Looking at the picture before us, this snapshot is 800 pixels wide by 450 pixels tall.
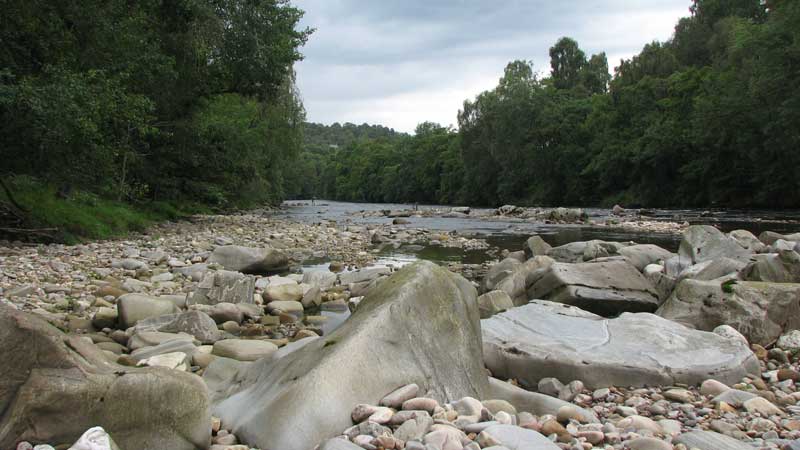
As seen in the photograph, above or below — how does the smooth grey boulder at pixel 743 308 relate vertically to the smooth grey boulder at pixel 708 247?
below

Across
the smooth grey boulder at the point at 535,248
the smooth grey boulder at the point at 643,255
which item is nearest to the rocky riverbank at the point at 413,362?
the smooth grey boulder at the point at 643,255

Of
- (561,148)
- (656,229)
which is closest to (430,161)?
(561,148)

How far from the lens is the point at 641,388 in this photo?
4.95 m

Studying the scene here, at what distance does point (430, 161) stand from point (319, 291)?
88.0 metres

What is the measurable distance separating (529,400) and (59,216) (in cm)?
1412

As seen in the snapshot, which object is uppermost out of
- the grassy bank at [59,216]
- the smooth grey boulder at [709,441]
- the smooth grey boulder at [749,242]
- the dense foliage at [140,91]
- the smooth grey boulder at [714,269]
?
the dense foliage at [140,91]

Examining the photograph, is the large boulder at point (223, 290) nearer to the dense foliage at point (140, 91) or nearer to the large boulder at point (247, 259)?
the large boulder at point (247, 259)

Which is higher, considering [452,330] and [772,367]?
[452,330]

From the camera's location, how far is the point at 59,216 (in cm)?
1466

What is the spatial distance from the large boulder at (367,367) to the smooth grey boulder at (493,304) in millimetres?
2641

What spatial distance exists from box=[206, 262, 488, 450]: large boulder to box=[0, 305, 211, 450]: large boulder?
46 centimetres

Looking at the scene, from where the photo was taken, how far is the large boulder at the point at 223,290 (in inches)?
333

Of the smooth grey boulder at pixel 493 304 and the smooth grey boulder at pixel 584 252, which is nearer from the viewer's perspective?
the smooth grey boulder at pixel 493 304

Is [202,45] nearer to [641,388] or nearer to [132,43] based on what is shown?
[132,43]
